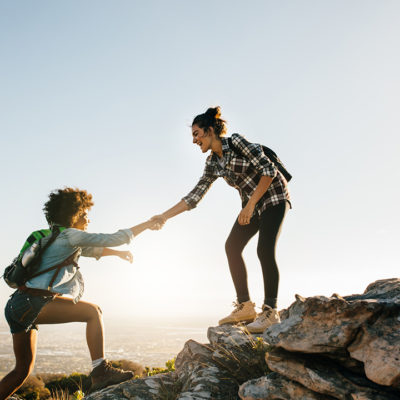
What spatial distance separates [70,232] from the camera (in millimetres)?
4109

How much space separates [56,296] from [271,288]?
9.06 ft

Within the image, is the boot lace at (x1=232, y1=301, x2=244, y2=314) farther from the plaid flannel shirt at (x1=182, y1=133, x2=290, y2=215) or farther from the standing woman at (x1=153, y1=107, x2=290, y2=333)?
the plaid flannel shirt at (x1=182, y1=133, x2=290, y2=215)

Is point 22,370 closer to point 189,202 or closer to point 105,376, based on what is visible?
point 105,376

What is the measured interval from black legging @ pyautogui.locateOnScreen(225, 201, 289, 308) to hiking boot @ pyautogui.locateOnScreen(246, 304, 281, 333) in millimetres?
84

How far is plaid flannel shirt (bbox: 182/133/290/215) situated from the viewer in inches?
176

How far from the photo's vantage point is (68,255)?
4.08 metres

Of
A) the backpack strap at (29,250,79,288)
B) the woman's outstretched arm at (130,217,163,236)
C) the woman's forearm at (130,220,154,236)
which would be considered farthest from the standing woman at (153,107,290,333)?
the backpack strap at (29,250,79,288)

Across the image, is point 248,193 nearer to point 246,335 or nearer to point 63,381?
point 246,335

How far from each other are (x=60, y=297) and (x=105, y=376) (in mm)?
1140

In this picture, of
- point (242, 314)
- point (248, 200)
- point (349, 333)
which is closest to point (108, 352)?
point (242, 314)

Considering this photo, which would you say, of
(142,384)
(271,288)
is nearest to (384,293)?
(271,288)

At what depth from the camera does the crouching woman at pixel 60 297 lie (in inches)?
149

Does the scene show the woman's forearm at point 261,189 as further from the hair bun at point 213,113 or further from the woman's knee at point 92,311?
the woman's knee at point 92,311

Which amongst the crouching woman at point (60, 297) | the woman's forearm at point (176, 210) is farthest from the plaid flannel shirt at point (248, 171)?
the crouching woman at point (60, 297)
